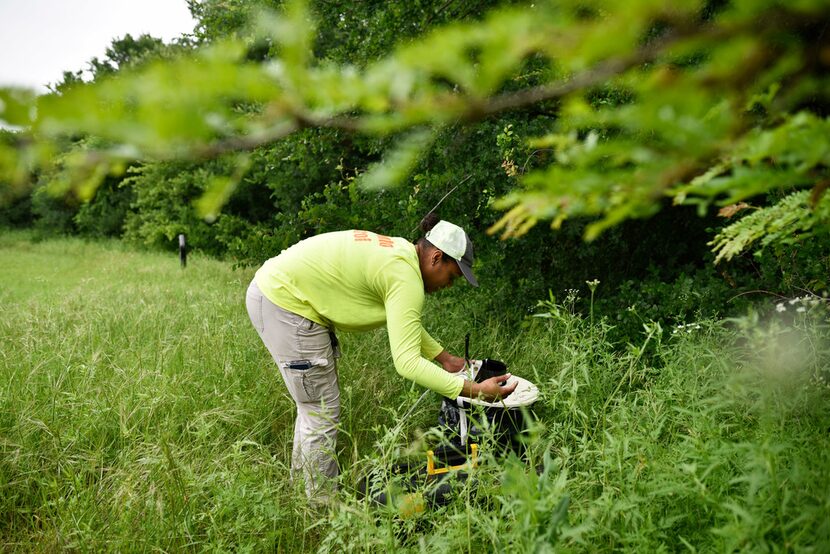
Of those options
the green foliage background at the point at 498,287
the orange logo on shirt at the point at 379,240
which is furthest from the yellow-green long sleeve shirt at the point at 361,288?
the green foliage background at the point at 498,287

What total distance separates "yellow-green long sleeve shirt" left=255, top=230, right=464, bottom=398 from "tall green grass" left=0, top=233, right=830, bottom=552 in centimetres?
22

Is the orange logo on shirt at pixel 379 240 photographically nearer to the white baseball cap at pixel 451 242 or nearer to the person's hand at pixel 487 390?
the white baseball cap at pixel 451 242

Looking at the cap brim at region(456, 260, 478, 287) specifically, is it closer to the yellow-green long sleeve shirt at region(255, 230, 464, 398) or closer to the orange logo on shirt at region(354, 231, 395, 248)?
the yellow-green long sleeve shirt at region(255, 230, 464, 398)

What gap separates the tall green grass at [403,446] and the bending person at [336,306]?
0.55ft

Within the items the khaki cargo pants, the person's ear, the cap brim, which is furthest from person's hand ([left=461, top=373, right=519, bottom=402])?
the khaki cargo pants

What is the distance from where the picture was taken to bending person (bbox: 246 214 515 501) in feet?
8.13

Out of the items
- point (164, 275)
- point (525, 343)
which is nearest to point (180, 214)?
point (164, 275)

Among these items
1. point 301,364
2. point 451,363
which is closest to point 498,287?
point 451,363

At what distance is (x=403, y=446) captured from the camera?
287 centimetres

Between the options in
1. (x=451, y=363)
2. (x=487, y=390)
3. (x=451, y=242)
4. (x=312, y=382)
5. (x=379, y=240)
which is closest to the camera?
(x=487, y=390)

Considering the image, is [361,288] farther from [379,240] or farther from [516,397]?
[516,397]

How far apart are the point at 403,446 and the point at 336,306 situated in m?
0.79

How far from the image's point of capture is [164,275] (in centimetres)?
957

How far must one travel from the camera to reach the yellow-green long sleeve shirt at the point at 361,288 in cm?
247
